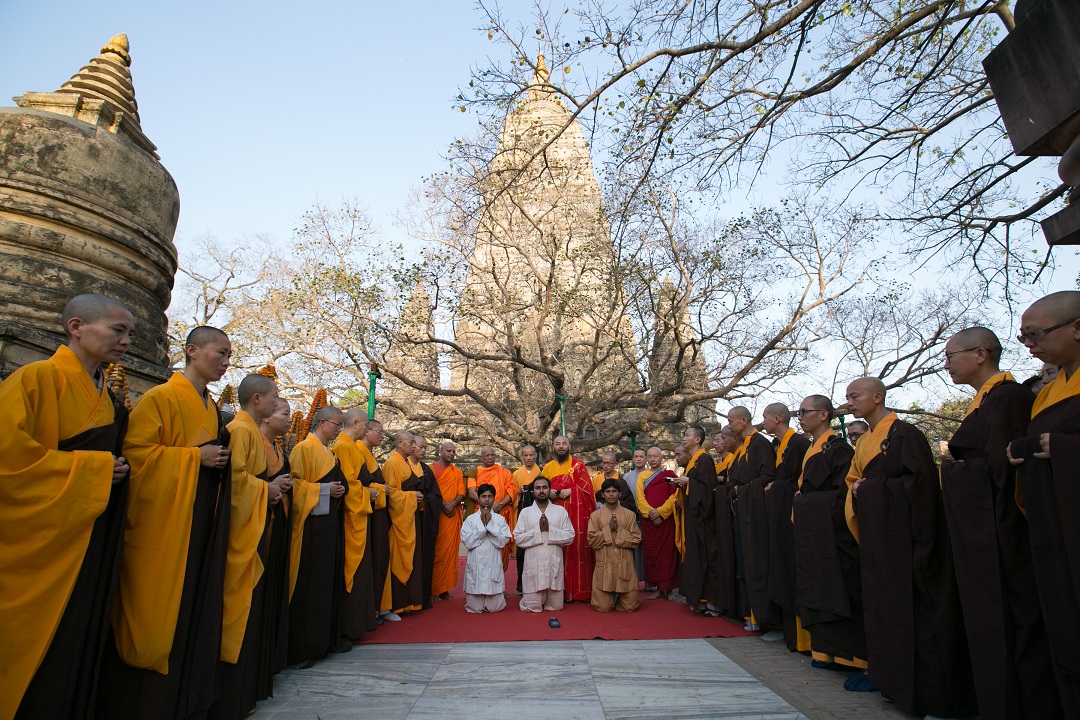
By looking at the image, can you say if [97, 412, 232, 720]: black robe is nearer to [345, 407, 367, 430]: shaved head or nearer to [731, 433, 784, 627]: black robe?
[345, 407, 367, 430]: shaved head

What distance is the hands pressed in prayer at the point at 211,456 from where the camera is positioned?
2.78m

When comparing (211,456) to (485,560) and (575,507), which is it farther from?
(575,507)

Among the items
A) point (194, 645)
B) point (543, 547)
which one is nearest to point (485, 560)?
point (543, 547)

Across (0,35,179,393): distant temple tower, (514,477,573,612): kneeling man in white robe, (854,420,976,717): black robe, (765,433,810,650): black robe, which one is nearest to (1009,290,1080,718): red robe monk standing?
(854,420,976,717): black robe

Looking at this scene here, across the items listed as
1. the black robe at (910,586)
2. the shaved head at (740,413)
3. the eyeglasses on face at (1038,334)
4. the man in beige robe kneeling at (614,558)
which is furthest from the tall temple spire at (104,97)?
the eyeglasses on face at (1038,334)

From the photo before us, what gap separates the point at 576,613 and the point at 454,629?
4.01 ft

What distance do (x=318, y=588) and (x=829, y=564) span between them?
3.23 m

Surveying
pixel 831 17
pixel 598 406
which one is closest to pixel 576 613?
pixel 831 17

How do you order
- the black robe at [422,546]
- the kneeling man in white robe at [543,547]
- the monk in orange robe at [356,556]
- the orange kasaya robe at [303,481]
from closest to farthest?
the orange kasaya robe at [303,481]
the monk in orange robe at [356,556]
the black robe at [422,546]
the kneeling man in white robe at [543,547]

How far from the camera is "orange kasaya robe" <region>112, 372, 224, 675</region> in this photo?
2.51 m

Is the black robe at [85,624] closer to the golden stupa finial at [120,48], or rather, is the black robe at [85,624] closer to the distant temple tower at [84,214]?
the distant temple tower at [84,214]

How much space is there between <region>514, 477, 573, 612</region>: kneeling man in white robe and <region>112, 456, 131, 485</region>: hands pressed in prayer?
4300 mm

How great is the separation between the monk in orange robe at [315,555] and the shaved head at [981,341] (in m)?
3.80

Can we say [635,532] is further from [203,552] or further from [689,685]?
[203,552]
